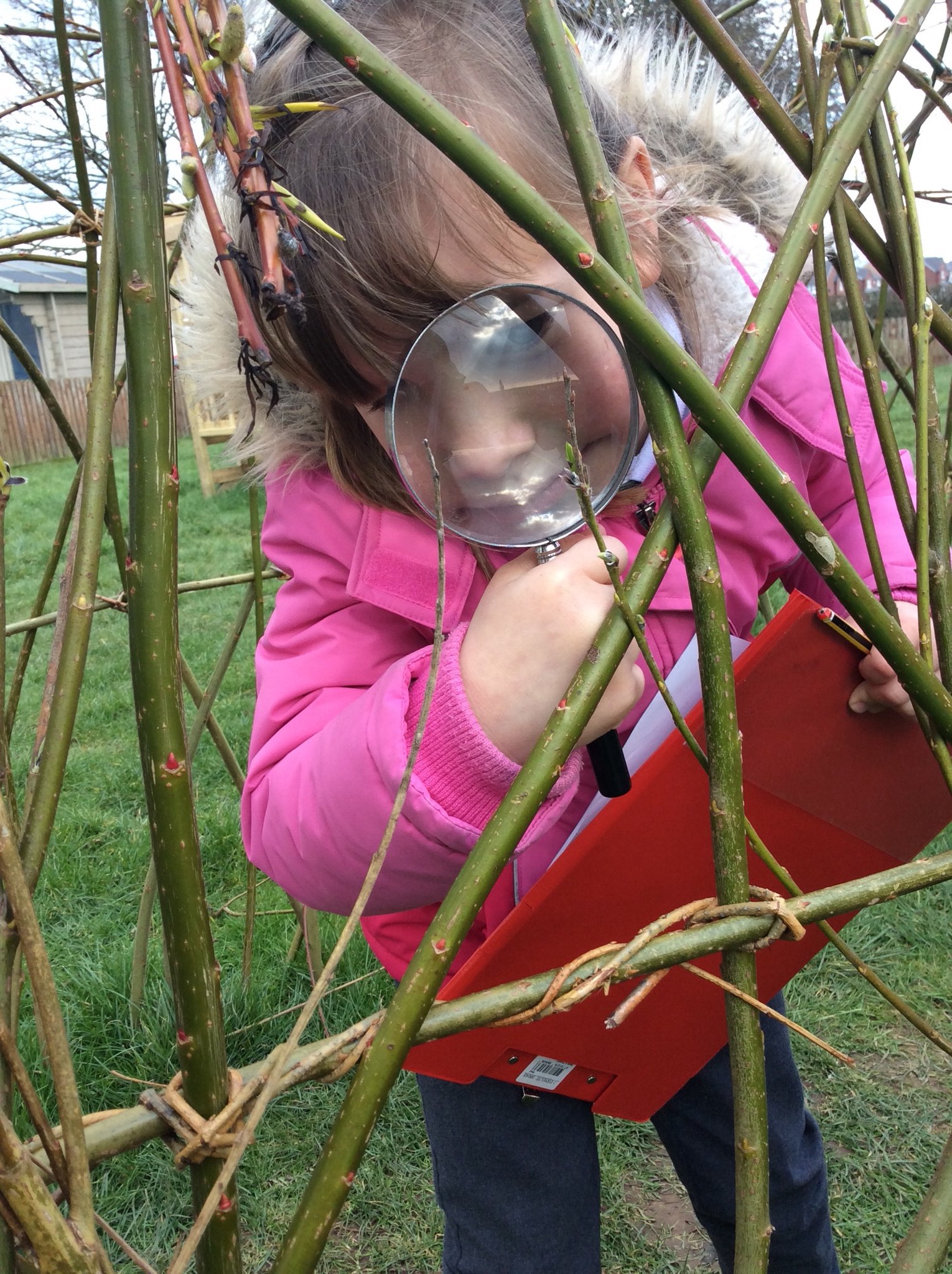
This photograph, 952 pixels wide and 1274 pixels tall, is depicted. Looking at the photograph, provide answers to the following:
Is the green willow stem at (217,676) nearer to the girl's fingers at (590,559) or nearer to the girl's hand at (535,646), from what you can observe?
the girl's hand at (535,646)

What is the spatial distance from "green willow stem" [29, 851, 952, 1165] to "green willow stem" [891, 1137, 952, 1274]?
0.43ft

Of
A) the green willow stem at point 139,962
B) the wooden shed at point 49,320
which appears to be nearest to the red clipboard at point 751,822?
the green willow stem at point 139,962

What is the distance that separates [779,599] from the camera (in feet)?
11.8

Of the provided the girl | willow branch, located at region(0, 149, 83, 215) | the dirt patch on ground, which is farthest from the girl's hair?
the dirt patch on ground

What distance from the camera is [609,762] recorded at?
2.42ft

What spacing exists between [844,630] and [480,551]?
1.32 feet

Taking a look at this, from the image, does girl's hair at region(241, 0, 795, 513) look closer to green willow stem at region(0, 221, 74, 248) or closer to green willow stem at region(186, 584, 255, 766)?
green willow stem at region(0, 221, 74, 248)

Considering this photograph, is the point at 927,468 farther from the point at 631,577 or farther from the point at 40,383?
the point at 40,383

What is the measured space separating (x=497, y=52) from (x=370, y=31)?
117 millimetres

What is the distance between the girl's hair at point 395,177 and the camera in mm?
892

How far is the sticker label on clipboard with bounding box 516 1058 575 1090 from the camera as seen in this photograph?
96cm

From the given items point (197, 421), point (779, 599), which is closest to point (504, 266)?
point (779, 599)

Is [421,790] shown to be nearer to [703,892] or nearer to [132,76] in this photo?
[703,892]

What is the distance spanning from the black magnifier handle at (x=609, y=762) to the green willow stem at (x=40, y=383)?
45 centimetres
